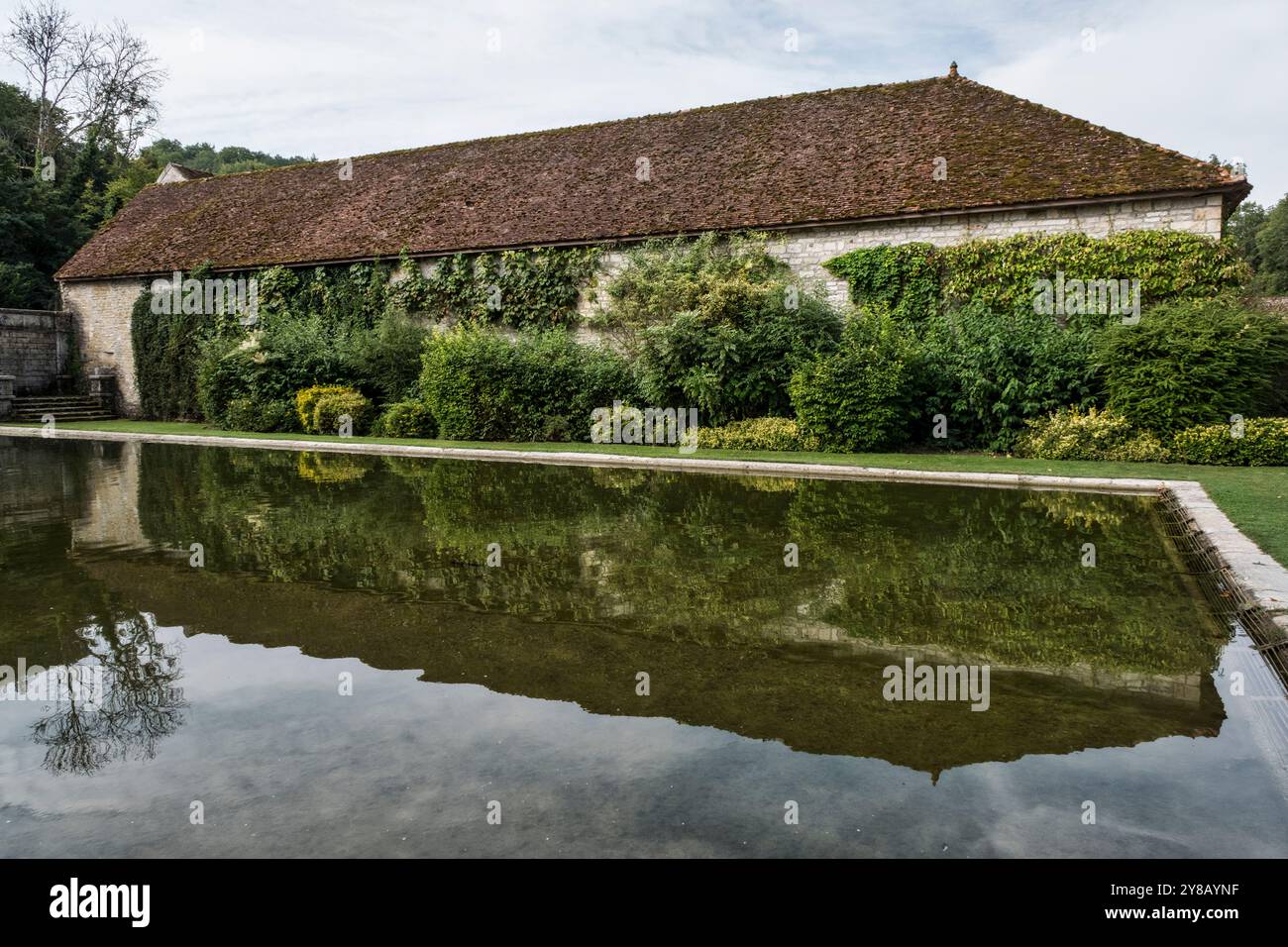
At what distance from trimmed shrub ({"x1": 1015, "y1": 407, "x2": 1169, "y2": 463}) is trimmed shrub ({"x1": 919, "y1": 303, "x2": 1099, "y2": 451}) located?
1.72 ft

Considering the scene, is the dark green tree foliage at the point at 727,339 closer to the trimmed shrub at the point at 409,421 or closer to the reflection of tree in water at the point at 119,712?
the trimmed shrub at the point at 409,421

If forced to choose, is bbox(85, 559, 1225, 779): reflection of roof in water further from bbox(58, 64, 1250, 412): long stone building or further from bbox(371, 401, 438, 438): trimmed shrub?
bbox(58, 64, 1250, 412): long stone building

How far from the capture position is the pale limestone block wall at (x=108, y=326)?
1112 inches

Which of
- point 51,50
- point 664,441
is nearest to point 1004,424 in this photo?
point 664,441

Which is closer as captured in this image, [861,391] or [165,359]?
[861,391]

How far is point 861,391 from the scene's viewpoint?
50.8 feet

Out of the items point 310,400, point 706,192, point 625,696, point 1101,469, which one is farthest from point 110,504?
point 706,192

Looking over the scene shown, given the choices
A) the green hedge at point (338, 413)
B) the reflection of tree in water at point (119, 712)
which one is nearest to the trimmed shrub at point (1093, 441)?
the reflection of tree in water at point (119, 712)

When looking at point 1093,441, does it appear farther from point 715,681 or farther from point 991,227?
point 715,681

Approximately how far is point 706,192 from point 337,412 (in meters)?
10.3

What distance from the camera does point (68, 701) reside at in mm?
4484

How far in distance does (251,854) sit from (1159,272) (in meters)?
17.8

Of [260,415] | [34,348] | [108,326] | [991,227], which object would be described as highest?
[991,227]

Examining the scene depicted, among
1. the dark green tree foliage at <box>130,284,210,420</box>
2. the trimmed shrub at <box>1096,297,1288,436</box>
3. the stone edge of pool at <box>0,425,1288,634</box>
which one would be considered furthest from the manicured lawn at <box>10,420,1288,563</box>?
the dark green tree foliage at <box>130,284,210,420</box>
